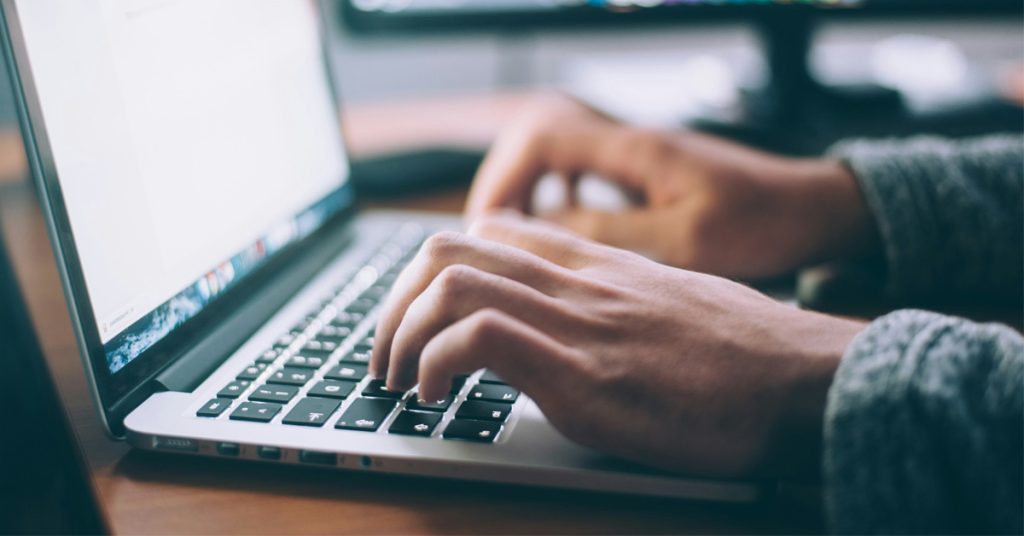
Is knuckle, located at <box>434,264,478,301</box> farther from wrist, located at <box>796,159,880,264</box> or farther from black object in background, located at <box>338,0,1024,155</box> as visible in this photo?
black object in background, located at <box>338,0,1024,155</box>

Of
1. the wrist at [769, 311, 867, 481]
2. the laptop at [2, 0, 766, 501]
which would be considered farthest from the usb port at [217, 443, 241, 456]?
the wrist at [769, 311, 867, 481]

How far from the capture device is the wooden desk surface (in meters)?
0.34

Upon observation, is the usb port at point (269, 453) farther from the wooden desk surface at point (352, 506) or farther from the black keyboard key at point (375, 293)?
the black keyboard key at point (375, 293)

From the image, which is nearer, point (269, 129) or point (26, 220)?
point (269, 129)

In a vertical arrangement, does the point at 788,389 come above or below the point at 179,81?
below

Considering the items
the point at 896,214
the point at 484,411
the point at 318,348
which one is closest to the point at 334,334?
the point at 318,348

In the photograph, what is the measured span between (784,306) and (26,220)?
729 millimetres

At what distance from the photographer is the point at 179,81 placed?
0.47 metres

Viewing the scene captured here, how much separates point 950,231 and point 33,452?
50 cm

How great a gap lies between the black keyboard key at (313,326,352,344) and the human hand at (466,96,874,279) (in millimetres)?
185

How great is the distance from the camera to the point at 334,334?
1.54 ft

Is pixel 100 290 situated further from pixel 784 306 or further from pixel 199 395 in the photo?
pixel 784 306

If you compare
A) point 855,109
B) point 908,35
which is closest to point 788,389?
point 855,109

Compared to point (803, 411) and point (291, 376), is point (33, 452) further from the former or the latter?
point (803, 411)
